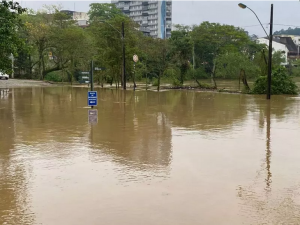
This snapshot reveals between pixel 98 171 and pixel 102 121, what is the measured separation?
24.5 feet

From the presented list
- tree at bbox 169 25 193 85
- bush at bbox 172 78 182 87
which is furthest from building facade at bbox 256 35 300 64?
A: bush at bbox 172 78 182 87

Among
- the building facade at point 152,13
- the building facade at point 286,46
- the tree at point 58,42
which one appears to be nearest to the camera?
the tree at point 58,42

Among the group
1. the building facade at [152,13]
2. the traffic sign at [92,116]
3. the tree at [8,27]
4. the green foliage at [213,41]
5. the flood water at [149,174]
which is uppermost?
the building facade at [152,13]

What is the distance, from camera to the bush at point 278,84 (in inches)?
1264

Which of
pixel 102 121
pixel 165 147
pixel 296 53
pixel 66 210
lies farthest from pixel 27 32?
pixel 296 53

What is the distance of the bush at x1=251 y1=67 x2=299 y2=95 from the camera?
32.1m

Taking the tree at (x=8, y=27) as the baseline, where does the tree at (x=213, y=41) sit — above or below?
above

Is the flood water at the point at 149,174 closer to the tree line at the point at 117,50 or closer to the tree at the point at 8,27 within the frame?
the tree at the point at 8,27

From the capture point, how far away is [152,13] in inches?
6348

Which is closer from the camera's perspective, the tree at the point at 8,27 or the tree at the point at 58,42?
the tree at the point at 8,27

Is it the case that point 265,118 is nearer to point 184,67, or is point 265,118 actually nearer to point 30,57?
point 184,67

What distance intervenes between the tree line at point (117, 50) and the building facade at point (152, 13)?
285 ft

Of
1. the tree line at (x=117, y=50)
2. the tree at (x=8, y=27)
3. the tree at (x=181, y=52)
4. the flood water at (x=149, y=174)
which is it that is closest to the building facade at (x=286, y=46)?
the tree line at (x=117, y=50)

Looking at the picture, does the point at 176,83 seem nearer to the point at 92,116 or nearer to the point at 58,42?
the point at 58,42
